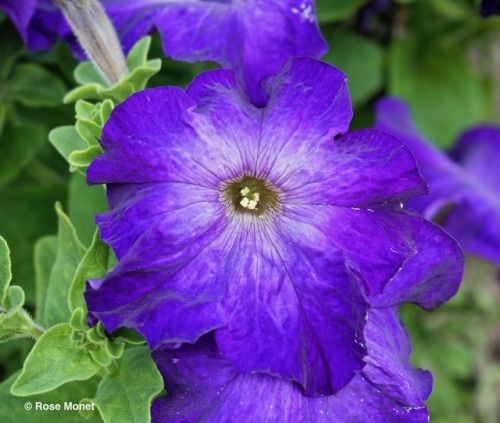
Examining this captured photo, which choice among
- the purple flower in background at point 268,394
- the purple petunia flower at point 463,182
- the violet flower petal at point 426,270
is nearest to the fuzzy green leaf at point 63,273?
the purple flower in background at point 268,394

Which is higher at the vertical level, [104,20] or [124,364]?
[104,20]

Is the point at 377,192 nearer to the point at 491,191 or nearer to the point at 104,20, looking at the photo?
the point at 104,20

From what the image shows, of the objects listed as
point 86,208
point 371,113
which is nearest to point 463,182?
point 371,113

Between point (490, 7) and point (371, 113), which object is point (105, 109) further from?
point (371, 113)

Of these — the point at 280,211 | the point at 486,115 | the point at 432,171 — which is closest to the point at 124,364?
the point at 280,211

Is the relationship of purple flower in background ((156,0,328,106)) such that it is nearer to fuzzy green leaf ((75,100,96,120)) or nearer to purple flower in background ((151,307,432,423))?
fuzzy green leaf ((75,100,96,120))

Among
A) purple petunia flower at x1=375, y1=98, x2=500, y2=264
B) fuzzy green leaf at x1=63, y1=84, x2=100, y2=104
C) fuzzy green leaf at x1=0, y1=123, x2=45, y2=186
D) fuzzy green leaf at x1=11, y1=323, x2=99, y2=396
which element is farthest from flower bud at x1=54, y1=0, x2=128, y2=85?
purple petunia flower at x1=375, y1=98, x2=500, y2=264

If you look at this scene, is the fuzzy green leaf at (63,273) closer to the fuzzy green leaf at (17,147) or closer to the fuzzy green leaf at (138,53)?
the fuzzy green leaf at (138,53)
